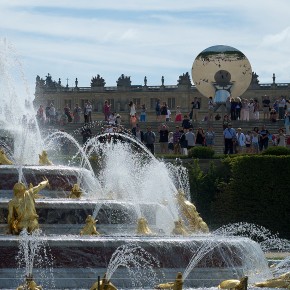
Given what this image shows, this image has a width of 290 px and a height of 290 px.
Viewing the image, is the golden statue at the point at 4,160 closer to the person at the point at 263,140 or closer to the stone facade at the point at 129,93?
the person at the point at 263,140

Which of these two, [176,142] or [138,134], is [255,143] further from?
[138,134]

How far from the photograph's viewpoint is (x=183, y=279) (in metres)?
17.4

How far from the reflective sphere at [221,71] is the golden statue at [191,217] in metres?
35.8

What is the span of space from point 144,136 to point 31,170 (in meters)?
13.6

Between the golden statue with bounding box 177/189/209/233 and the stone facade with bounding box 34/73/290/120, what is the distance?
56.1 metres

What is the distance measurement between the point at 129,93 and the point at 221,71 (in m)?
23.5

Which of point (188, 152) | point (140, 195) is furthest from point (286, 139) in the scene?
point (140, 195)

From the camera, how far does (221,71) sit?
5816 centimetres

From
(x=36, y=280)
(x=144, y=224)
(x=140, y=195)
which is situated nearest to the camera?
(x=36, y=280)

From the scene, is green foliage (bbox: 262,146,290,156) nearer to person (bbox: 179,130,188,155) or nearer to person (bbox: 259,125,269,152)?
person (bbox: 259,125,269,152)

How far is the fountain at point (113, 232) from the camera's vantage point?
57.2 feet

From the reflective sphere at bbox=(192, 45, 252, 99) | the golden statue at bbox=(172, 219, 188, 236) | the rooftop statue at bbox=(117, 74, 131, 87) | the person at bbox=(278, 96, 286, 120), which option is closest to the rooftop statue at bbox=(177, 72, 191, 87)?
the rooftop statue at bbox=(117, 74, 131, 87)

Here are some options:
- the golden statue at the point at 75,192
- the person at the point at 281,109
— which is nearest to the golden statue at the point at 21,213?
the golden statue at the point at 75,192

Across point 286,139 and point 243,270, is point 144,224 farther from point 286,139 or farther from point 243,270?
point 286,139
